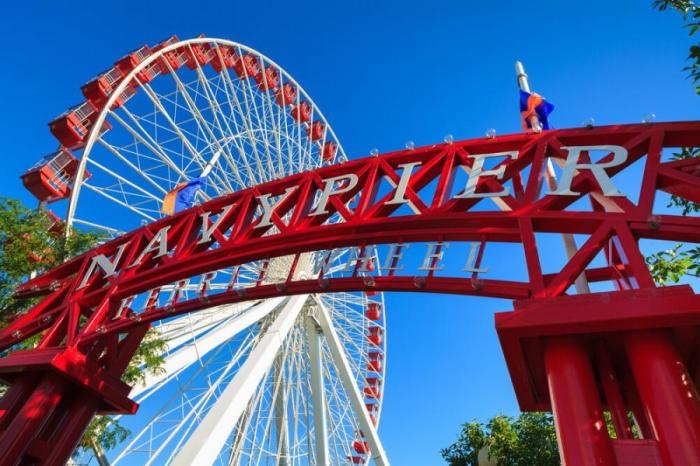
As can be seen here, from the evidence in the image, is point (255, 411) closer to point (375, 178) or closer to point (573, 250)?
point (375, 178)

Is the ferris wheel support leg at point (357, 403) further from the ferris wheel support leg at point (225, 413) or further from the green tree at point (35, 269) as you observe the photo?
the green tree at point (35, 269)

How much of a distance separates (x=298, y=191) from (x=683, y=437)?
6.49 m

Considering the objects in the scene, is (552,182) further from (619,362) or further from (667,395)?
(667,395)

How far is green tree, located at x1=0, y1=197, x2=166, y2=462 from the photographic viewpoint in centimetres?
1212

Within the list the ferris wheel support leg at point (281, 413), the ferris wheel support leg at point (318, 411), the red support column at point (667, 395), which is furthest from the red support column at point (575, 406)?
the ferris wheel support leg at point (281, 413)

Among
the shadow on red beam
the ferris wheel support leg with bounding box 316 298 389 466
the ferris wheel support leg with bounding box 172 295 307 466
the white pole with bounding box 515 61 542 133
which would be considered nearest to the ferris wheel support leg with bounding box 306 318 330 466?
the ferris wheel support leg with bounding box 316 298 389 466

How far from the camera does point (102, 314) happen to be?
9.66 m

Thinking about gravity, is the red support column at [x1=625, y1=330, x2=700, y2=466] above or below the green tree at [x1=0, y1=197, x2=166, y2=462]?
below

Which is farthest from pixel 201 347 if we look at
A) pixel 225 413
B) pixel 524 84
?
pixel 524 84

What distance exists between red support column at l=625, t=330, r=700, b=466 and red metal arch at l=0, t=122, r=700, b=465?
0.02m

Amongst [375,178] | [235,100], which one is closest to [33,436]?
[375,178]

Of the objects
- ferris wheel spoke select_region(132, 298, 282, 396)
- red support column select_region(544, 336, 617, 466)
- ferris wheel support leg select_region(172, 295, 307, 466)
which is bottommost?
red support column select_region(544, 336, 617, 466)

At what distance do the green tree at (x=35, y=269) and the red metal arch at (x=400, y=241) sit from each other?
1.13 meters

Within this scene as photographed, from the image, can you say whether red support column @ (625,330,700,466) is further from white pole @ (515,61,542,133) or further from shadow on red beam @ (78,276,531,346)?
white pole @ (515,61,542,133)
